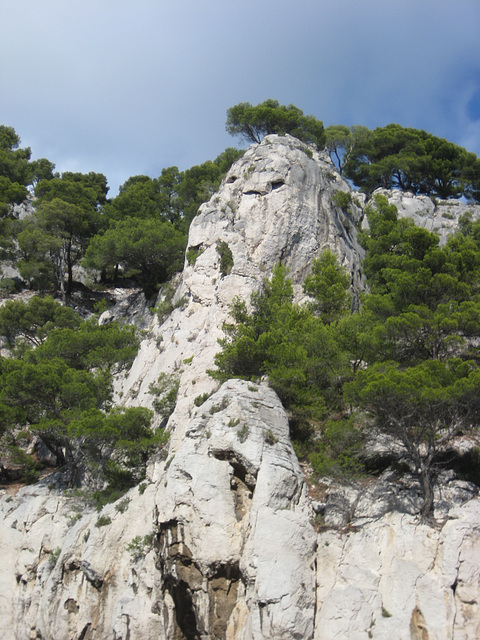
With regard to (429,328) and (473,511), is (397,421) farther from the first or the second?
(429,328)

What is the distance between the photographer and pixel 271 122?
39094mm

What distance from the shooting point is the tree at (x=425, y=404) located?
14.1 m

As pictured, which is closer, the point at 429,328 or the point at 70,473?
the point at 429,328

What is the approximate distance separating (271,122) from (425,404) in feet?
99.8

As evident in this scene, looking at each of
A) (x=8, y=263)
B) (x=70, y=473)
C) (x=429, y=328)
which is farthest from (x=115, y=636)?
(x=8, y=263)

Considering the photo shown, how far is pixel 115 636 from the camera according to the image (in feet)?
48.6

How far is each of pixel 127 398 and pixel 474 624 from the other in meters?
16.9

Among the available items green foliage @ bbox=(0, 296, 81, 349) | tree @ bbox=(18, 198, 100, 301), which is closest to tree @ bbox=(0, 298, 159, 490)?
green foliage @ bbox=(0, 296, 81, 349)

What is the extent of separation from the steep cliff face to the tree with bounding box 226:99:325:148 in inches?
919

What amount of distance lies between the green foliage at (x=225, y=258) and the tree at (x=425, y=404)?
12.5m

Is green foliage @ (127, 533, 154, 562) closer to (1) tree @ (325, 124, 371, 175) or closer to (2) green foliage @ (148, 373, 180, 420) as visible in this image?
(2) green foliage @ (148, 373, 180, 420)

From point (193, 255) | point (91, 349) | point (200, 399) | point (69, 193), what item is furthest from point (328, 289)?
point (69, 193)

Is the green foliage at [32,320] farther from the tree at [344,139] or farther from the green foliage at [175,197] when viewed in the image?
the tree at [344,139]

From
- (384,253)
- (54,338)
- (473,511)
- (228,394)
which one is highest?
(384,253)
